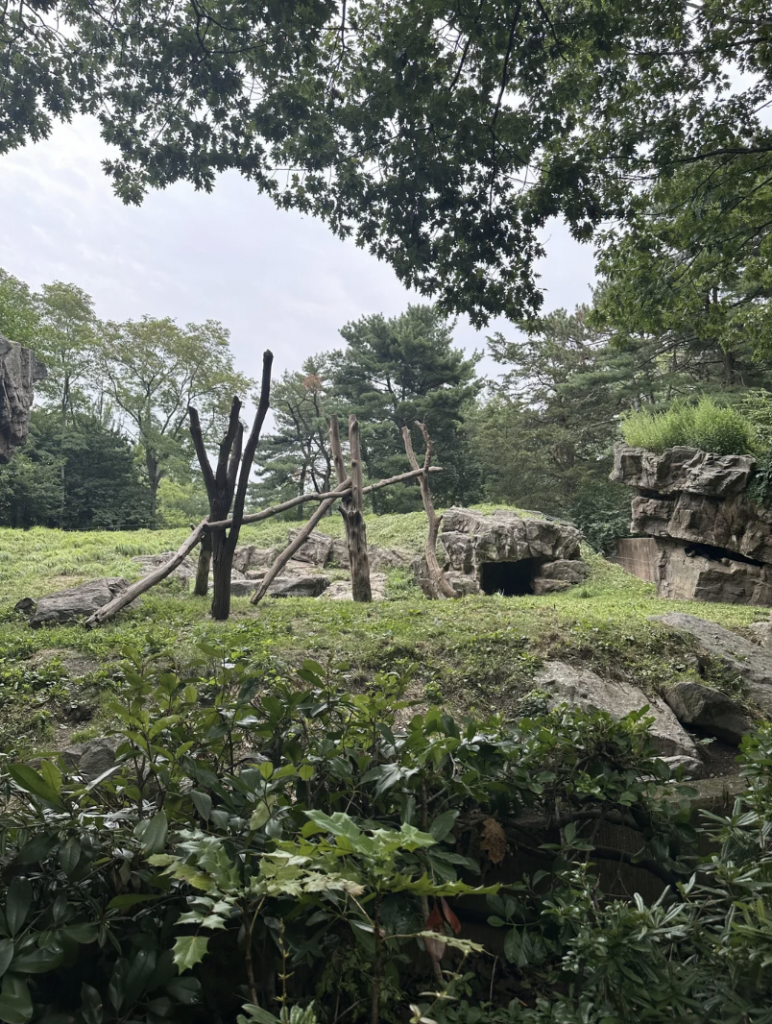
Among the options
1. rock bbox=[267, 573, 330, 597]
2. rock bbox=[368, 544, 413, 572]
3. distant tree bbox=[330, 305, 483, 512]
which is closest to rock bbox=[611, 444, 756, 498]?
rock bbox=[368, 544, 413, 572]

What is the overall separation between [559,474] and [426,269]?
49.7 feet

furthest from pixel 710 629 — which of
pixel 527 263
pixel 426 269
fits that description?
pixel 426 269

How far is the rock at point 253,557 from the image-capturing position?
12.2 m

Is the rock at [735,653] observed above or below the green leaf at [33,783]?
below

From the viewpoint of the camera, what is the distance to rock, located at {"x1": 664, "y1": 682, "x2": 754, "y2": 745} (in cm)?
358

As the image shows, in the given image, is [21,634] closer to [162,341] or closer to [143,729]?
[143,729]

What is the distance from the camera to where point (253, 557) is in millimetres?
12555

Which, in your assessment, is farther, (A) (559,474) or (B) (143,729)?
(A) (559,474)

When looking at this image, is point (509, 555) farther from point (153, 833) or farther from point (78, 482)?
point (78, 482)

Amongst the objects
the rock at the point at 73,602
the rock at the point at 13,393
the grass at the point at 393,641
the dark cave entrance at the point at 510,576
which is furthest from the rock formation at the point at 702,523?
the rock at the point at 13,393

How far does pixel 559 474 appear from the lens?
60.9ft

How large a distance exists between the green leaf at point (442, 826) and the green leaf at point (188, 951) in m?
0.38

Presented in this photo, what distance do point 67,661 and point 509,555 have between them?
7.57 metres

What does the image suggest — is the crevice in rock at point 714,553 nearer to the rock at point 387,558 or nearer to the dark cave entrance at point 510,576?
the dark cave entrance at point 510,576
